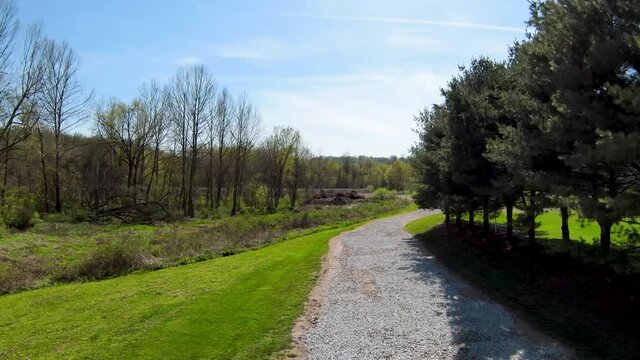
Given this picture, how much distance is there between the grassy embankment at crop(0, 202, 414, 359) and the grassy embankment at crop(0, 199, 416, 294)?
69.4 inches

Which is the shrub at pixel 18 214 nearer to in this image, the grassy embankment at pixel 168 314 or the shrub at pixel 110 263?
the shrub at pixel 110 263

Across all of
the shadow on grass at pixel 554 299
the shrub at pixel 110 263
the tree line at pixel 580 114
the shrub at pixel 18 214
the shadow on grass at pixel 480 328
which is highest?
the tree line at pixel 580 114

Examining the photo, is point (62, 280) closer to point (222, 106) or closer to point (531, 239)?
point (531, 239)

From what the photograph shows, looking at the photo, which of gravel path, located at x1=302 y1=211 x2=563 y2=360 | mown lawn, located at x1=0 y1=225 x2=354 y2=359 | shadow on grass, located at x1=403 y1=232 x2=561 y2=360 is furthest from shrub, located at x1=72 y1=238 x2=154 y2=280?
shadow on grass, located at x1=403 y1=232 x2=561 y2=360

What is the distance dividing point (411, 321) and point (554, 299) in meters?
3.57

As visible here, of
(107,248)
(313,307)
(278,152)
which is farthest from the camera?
(278,152)

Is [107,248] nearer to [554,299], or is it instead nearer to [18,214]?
[18,214]

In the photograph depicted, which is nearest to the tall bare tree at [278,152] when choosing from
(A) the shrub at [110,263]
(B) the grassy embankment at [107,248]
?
(B) the grassy embankment at [107,248]

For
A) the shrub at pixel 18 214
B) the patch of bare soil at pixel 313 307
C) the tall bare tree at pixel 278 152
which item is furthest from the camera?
the tall bare tree at pixel 278 152

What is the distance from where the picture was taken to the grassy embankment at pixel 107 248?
63.1ft

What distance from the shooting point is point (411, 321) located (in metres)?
9.97

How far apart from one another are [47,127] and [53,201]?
713 cm

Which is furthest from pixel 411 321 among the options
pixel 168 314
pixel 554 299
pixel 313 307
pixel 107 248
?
pixel 107 248

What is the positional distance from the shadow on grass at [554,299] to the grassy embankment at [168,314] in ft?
13.3
